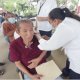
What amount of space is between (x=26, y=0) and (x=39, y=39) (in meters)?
3.17

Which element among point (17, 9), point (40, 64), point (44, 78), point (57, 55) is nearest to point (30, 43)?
point (40, 64)

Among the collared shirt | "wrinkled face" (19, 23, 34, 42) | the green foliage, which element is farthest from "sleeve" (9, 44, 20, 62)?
the green foliage

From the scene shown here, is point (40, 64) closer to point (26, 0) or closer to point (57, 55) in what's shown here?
point (57, 55)

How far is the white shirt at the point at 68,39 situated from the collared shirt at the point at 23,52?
7cm

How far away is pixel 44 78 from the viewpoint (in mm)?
1492

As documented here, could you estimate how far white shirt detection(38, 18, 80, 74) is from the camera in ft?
4.78

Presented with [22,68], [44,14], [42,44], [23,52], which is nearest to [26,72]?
[22,68]

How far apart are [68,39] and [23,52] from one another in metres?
0.38

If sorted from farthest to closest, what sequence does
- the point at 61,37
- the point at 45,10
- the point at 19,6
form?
the point at 19,6 → the point at 45,10 → the point at 61,37

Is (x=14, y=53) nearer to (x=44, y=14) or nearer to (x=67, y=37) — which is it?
(x=67, y=37)

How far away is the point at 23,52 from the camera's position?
1551 millimetres

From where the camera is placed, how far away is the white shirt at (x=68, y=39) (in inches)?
57.3

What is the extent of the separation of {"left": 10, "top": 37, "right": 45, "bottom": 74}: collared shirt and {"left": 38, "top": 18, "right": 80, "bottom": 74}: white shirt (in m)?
0.07

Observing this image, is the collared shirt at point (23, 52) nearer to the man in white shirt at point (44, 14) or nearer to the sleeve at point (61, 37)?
the sleeve at point (61, 37)
